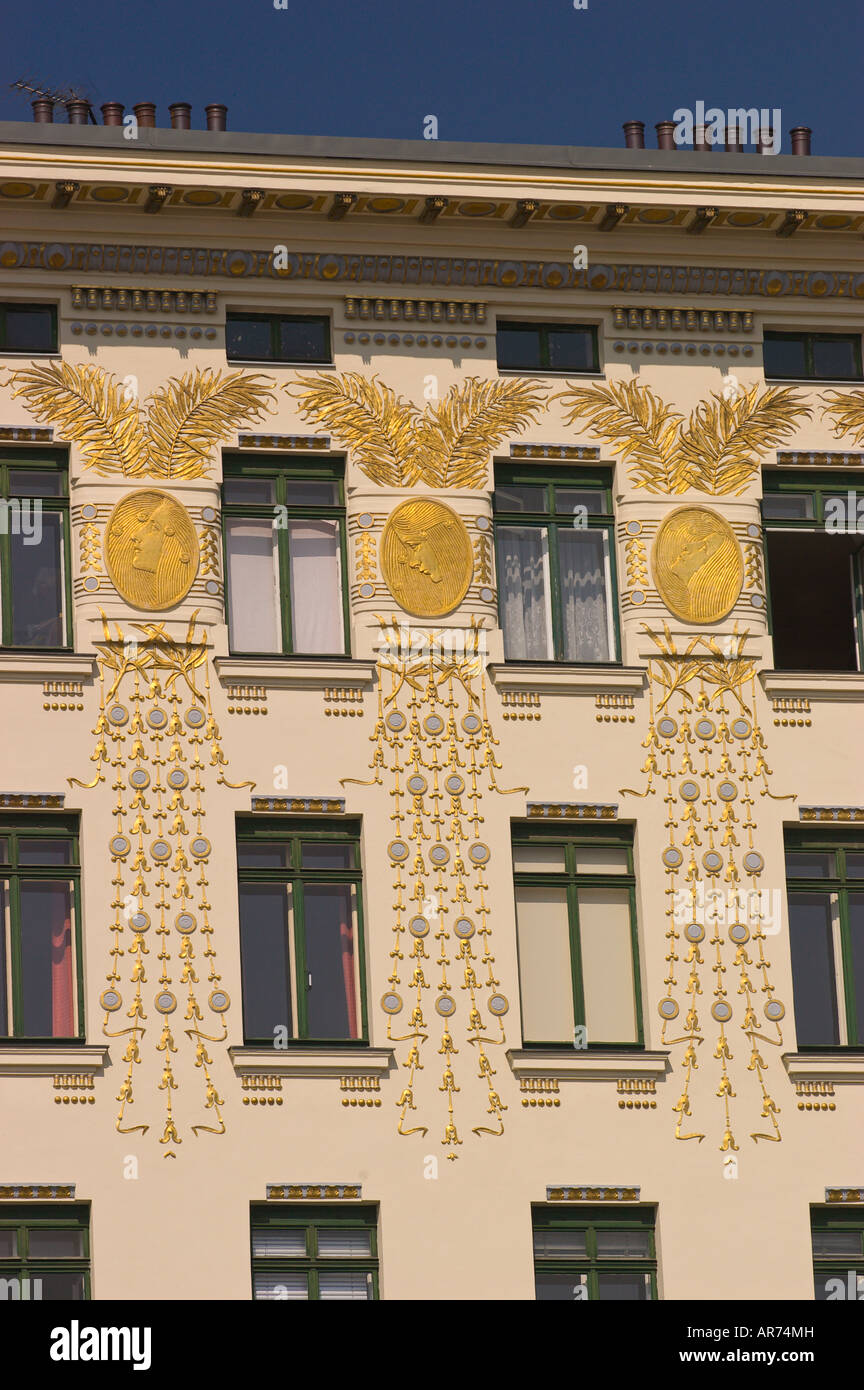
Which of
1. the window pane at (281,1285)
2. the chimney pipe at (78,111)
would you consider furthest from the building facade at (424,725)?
the chimney pipe at (78,111)

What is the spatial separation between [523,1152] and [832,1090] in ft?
11.0

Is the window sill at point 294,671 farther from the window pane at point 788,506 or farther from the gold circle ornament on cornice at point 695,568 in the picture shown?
the window pane at point 788,506

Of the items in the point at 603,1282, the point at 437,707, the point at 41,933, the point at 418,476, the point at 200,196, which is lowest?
the point at 603,1282

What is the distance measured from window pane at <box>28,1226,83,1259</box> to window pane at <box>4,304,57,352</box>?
934cm

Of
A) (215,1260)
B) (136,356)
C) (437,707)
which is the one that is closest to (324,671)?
(437,707)

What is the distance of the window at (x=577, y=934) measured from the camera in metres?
36.1

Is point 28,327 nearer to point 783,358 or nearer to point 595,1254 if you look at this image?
point 783,358

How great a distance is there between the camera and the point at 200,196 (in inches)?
1444

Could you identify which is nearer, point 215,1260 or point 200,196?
point 215,1260

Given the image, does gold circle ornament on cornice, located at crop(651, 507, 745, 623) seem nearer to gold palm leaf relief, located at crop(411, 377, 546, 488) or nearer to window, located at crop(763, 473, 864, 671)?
window, located at crop(763, 473, 864, 671)

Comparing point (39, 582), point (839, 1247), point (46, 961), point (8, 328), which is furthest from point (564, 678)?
point (8, 328)

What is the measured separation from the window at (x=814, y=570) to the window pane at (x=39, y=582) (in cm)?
780

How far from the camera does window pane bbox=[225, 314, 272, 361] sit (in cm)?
3734

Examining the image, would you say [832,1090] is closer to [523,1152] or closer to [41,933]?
[523,1152]
